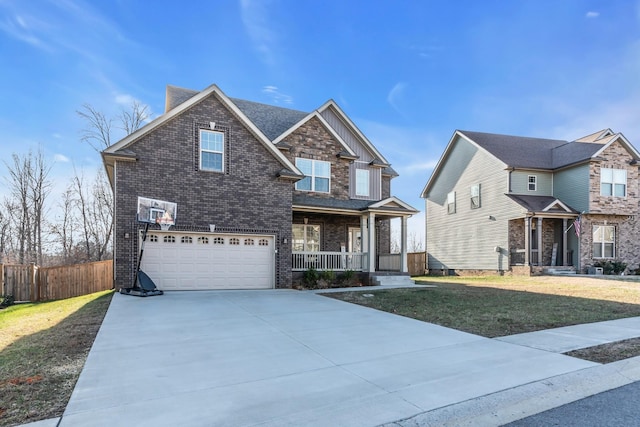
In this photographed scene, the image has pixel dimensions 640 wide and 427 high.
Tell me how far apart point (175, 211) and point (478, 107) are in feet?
66.1

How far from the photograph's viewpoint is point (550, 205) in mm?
19812

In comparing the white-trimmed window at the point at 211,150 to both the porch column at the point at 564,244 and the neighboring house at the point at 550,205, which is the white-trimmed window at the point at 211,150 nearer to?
the neighboring house at the point at 550,205

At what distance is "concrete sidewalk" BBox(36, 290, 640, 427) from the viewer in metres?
3.49

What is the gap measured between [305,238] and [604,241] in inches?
660

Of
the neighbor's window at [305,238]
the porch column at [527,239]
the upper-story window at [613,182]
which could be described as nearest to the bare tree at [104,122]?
the neighbor's window at [305,238]

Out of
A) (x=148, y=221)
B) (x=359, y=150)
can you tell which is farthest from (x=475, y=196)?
(x=148, y=221)

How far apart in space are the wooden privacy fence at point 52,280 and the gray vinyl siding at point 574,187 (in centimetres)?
2384

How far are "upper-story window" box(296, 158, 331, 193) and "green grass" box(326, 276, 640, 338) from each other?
5.72 meters

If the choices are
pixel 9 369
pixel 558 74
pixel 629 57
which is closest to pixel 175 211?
pixel 9 369

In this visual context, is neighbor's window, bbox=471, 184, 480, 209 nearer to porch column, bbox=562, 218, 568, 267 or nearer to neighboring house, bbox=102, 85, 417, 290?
porch column, bbox=562, 218, 568, 267

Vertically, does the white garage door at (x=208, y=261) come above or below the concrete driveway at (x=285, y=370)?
above

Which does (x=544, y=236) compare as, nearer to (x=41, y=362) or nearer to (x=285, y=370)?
(x=285, y=370)

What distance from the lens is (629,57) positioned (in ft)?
57.1

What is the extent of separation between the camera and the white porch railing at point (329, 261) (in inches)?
601
